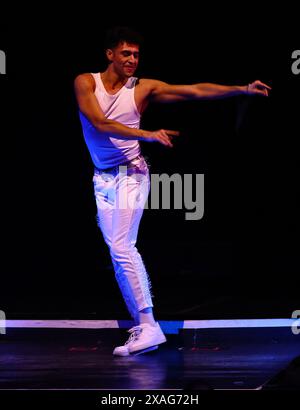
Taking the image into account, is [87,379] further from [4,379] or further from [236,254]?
[236,254]

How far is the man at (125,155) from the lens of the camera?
13.5 ft

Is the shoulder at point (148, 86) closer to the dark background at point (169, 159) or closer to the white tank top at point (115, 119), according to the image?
the white tank top at point (115, 119)

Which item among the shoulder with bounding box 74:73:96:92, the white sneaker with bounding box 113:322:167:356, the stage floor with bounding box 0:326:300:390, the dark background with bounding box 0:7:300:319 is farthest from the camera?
the dark background with bounding box 0:7:300:319

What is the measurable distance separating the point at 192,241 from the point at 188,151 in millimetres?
819

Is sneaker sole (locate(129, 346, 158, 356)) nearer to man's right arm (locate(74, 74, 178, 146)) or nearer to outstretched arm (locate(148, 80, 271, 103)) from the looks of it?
man's right arm (locate(74, 74, 178, 146))

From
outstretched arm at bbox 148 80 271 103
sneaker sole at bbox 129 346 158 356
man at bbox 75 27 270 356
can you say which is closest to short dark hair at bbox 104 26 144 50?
man at bbox 75 27 270 356

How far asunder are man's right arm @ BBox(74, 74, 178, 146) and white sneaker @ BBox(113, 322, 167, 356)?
1006mm

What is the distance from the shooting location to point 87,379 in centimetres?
334

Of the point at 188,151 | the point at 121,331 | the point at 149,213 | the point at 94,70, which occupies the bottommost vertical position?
the point at 121,331

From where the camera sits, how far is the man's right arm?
369cm

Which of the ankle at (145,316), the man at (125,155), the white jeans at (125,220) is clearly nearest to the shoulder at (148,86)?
the man at (125,155)

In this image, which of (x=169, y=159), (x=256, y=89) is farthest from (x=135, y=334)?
(x=169, y=159)
